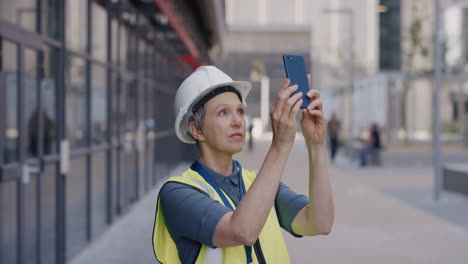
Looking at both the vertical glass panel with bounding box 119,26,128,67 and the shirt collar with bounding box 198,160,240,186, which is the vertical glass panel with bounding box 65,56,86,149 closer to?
the vertical glass panel with bounding box 119,26,128,67

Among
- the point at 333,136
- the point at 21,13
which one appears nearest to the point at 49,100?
the point at 21,13

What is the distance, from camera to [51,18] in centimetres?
704

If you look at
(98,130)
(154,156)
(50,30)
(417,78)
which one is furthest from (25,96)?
(417,78)

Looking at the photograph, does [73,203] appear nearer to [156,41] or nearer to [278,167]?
[278,167]

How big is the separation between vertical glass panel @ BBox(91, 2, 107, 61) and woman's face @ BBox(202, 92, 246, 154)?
23.2ft

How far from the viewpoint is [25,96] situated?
609 centimetres

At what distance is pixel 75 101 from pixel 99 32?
197 cm

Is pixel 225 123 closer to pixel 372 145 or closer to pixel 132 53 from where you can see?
pixel 132 53

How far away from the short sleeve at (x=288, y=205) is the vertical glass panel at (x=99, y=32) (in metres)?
6.90

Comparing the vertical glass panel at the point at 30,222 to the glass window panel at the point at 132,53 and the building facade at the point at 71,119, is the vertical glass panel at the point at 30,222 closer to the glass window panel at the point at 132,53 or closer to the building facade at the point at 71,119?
the building facade at the point at 71,119

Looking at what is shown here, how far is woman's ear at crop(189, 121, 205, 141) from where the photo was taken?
2324 mm

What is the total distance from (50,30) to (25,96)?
1.14m

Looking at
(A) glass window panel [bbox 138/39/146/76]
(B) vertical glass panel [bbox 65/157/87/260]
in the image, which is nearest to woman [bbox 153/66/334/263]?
(B) vertical glass panel [bbox 65/157/87/260]

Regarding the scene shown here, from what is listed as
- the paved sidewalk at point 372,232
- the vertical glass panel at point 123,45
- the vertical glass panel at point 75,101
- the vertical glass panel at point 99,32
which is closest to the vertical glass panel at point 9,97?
the vertical glass panel at point 75,101
